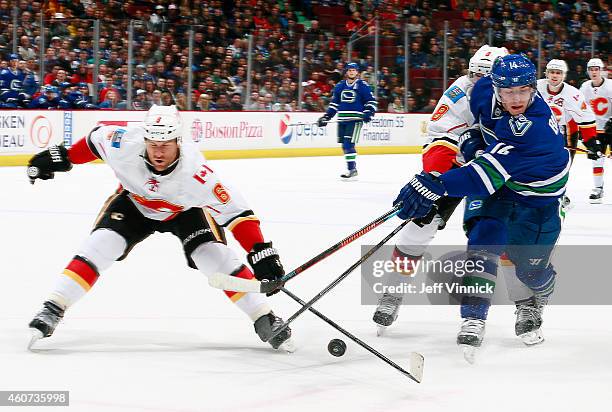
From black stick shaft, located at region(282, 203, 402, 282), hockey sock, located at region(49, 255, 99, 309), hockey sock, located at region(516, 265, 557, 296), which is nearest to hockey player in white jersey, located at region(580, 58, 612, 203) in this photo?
hockey sock, located at region(516, 265, 557, 296)

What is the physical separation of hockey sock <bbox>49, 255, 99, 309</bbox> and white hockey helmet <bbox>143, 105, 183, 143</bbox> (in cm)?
55

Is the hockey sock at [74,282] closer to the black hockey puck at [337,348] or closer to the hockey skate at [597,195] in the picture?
the black hockey puck at [337,348]

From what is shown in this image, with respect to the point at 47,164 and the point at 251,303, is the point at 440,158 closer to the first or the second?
the point at 251,303

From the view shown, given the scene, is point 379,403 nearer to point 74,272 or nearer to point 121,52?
point 74,272

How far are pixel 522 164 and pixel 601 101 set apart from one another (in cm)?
658

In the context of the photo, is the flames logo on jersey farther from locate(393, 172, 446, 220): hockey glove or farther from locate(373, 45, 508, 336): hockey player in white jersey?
locate(373, 45, 508, 336): hockey player in white jersey

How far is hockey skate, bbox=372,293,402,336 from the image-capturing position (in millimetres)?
3963

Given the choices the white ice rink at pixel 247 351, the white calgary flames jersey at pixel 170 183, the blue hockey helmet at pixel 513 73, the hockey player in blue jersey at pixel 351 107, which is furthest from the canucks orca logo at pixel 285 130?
the blue hockey helmet at pixel 513 73

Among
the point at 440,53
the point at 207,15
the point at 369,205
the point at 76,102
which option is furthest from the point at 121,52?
the point at 440,53

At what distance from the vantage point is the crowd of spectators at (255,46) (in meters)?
11.6

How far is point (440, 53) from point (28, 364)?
13633 millimetres

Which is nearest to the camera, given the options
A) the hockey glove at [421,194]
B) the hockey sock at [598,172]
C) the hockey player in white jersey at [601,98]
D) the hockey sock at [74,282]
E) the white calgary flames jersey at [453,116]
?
the hockey glove at [421,194]

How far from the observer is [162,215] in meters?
3.77

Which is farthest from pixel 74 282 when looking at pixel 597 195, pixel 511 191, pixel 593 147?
pixel 597 195
